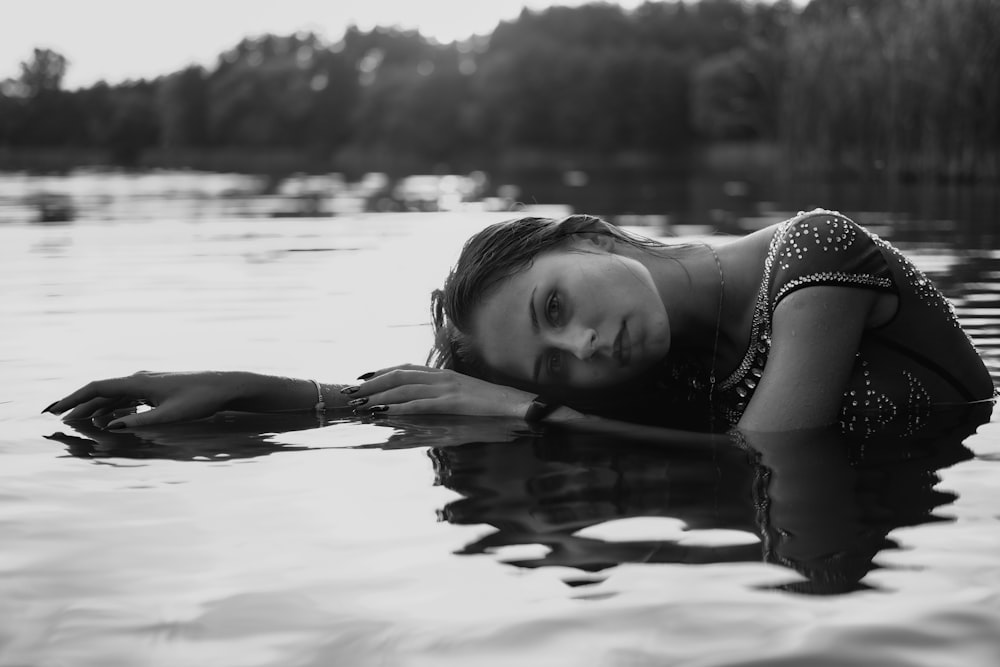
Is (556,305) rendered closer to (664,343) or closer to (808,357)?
(664,343)

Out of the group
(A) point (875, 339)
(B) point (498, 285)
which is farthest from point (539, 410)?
(A) point (875, 339)

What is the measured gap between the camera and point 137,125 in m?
88.4

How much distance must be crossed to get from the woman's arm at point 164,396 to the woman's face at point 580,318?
0.71m

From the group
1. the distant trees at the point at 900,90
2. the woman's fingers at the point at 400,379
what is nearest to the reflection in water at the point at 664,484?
the woman's fingers at the point at 400,379

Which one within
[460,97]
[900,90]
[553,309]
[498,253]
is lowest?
[553,309]

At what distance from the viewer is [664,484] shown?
235cm

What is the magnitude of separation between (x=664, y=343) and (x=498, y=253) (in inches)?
18.2

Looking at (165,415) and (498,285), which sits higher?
(498,285)

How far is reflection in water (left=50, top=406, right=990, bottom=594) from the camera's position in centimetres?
188

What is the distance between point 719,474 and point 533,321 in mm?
591

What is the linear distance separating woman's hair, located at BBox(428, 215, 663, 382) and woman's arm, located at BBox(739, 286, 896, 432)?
1.45 feet

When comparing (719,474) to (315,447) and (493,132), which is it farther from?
(493,132)

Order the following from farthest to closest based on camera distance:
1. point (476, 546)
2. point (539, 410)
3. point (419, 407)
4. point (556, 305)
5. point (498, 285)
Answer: point (419, 407) → point (539, 410) → point (498, 285) → point (556, 305) → point (476, 546)

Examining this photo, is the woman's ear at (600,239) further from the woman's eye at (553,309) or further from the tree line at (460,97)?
the tree line at (460,97)
